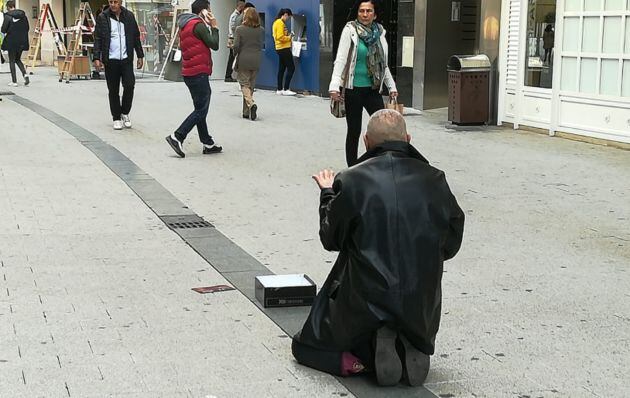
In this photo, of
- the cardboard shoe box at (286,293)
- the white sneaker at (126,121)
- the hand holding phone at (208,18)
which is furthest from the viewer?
the white sneaker at (126,121)

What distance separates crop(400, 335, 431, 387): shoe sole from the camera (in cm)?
420

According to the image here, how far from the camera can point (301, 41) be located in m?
20.9

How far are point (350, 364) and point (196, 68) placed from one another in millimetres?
7444

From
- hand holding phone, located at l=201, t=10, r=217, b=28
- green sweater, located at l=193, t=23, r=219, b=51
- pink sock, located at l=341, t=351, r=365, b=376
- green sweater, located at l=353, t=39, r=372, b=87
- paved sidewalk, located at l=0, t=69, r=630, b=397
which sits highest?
hand holding phone, located at l=201, t=10, r=217, b=28

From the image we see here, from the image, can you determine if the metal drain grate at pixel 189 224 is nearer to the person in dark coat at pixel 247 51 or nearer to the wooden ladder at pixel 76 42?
the person in dark coat at pixel 247 51

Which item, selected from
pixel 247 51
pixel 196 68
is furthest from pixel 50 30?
pixel 196 68

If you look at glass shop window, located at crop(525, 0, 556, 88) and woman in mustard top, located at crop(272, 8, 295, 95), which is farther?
woman in mustard top, located at crop(272, 8, 295, 95)

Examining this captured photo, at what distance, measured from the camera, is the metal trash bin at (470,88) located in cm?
1430

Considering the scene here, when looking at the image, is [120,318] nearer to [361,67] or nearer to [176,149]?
[361,67]

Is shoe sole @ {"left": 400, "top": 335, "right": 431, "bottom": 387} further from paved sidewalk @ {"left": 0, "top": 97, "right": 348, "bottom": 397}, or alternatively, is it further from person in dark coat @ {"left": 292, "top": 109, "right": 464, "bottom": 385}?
paved sidewalk @ {"left": 0, "top": 97, "right": 348, "bottom": 397}

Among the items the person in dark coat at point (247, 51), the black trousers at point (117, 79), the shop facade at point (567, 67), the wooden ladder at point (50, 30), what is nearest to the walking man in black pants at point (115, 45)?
the black trousers at point (117, 79)

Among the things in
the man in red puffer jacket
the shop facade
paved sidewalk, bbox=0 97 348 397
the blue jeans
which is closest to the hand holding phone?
the man in red puffer jacket

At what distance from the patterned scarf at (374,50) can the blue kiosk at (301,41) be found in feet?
36.0

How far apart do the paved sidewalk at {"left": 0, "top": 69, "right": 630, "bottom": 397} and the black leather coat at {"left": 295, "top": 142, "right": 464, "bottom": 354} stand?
1.13ft
